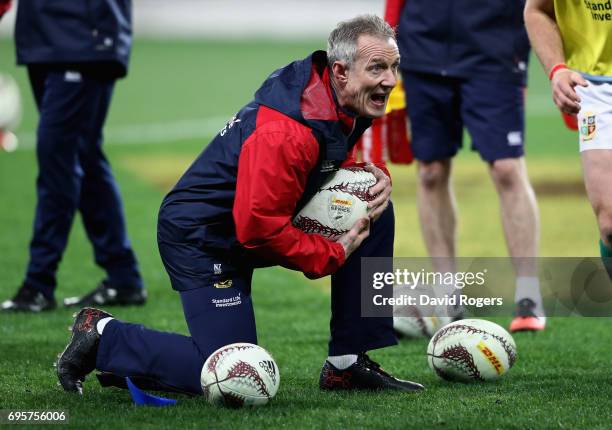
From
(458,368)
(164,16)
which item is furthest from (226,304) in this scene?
(164,16)

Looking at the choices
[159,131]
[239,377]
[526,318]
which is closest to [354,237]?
[239,377]

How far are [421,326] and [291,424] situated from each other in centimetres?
212

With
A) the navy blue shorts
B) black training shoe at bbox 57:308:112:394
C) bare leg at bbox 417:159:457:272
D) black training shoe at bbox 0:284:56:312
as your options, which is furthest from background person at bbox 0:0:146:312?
black training shoe at bbox 57:308:112:394

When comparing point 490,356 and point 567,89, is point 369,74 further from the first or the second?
point 490,356

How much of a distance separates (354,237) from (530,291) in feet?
6.84

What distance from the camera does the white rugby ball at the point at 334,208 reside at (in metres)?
5.46

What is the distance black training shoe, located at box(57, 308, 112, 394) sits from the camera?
5.41m

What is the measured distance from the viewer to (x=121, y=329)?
5402mm

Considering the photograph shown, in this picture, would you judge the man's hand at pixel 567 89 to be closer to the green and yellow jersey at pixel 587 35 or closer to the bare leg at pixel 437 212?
the green and yellow jersey at pixel 587 35

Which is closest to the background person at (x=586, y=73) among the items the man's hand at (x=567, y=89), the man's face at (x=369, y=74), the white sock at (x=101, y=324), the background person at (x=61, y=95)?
the man's hand at (x=567, y=89)

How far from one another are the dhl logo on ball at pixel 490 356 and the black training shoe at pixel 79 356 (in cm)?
173

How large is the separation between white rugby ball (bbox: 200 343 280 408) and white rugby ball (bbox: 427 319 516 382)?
0.94 meters

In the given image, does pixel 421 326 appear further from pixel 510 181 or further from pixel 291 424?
pixel 291 424

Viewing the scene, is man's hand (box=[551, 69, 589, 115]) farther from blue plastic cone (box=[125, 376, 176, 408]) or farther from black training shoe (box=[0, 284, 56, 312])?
black training shoe (box=[0, 284, 56, 312])
